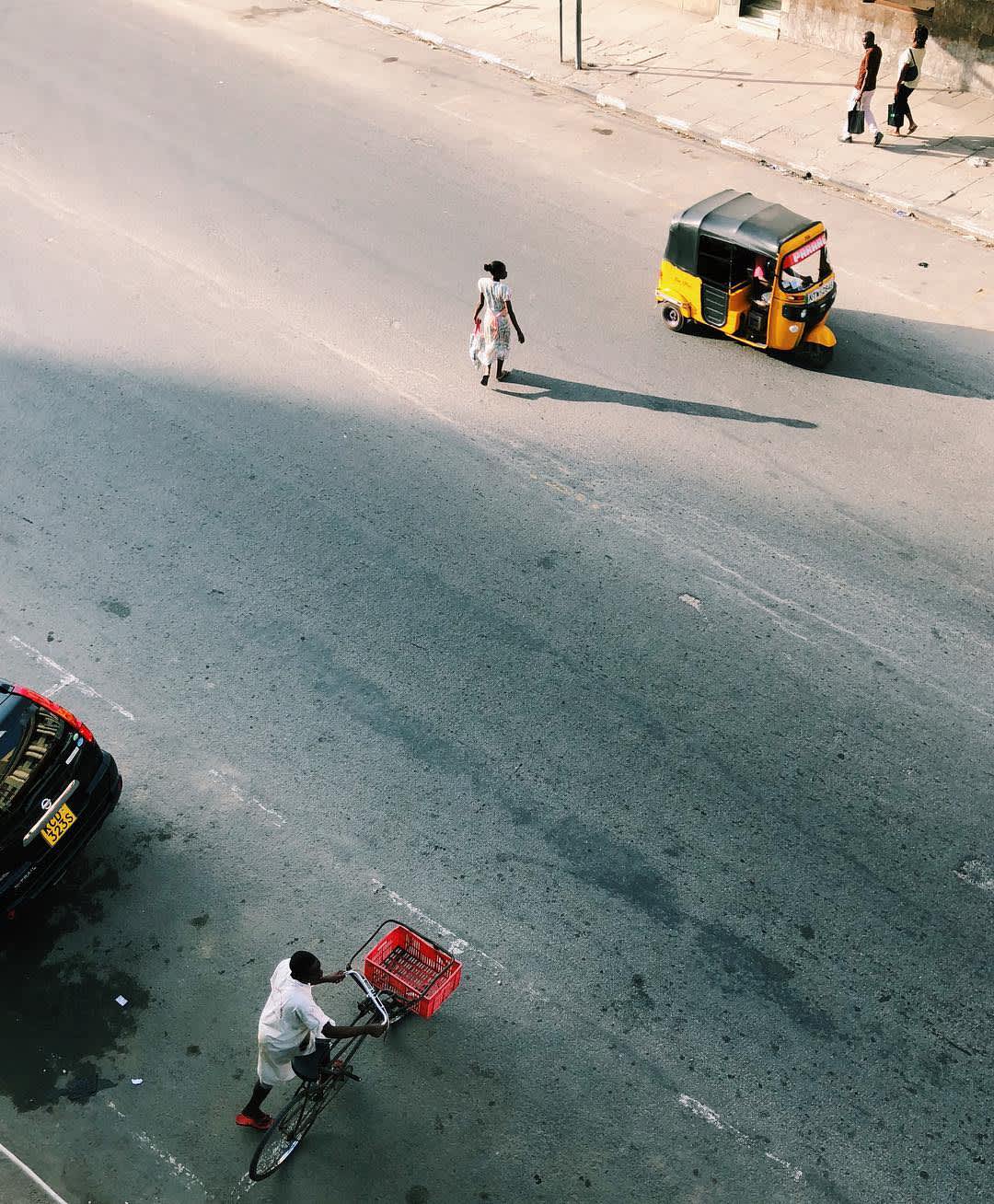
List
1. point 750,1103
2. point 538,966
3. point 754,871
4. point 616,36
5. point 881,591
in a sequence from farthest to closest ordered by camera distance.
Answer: point 616,36, point 881,591, point 754,871, point 538,966, point 750,1103

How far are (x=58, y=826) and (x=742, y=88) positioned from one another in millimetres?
17205

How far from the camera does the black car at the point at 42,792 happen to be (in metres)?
7.96

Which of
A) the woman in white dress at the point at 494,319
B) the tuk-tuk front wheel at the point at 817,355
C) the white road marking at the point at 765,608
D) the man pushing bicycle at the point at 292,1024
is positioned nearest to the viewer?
the man pushing bicycle at the point at 292,1024

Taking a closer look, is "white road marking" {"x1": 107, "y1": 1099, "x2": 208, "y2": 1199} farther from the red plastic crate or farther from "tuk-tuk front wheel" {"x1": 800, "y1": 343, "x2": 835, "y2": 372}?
"tuk-tuk front wheel" {"x1": 800, "y1": 343, "x2": 835, "y2": 372}

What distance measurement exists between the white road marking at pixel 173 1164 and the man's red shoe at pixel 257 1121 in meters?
0.38

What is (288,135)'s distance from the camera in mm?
19203

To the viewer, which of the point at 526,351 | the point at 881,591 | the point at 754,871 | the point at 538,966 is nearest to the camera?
the point at 538,966

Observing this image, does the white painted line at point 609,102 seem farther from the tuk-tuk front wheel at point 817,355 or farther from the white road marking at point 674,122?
the tuk-tuk front wheel at point 817,355

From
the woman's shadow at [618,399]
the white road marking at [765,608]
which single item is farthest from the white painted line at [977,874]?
the woman's shadow at [618,399]

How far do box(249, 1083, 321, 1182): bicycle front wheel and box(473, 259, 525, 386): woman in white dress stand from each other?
833 cm

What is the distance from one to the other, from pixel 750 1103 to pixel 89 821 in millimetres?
4766

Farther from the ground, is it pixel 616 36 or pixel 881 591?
pixel 616 36

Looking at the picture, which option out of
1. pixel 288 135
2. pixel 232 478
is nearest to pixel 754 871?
pixel 232 478

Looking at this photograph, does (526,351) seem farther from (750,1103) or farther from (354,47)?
(354,47)
